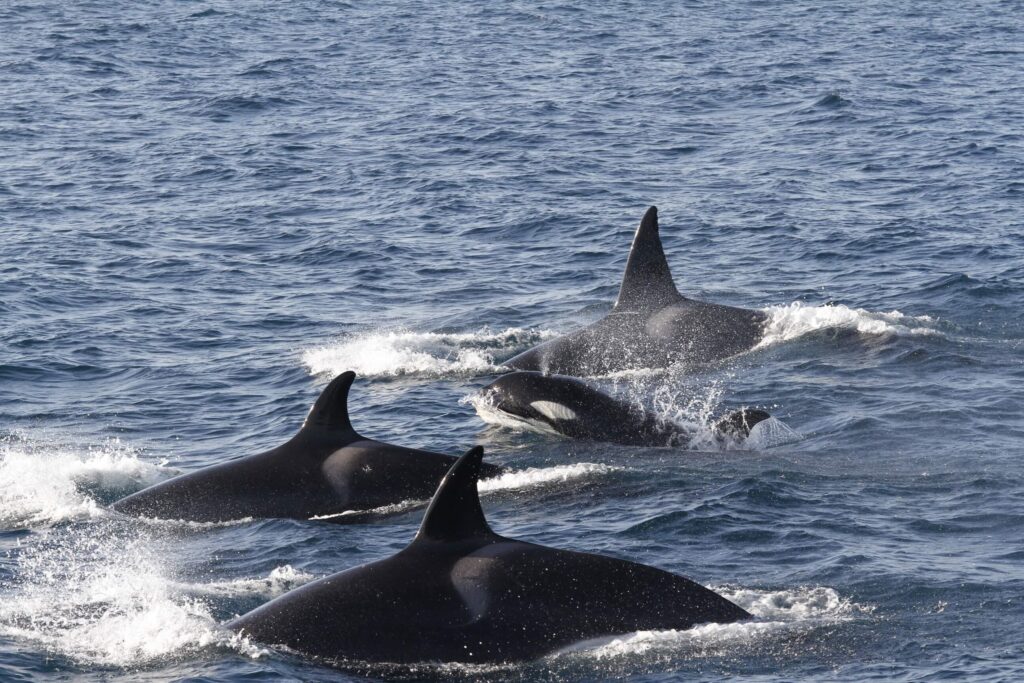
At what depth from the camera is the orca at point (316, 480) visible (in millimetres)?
21922

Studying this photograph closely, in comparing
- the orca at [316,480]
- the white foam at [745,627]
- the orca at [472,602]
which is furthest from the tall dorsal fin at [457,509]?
the orca at [316,480]

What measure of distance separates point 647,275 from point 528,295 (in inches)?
238

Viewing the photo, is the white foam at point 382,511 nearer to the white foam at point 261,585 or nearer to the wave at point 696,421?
the white foam at point 261,585

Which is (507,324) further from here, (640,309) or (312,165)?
(312,165)

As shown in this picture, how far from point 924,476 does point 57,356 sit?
58.8 feet

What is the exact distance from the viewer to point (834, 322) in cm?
3100

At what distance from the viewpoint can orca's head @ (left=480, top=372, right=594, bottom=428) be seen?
24844 mm

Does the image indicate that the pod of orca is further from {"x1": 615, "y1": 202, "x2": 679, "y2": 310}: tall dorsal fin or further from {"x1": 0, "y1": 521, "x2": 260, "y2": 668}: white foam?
{"x1": 0, "y1": 521, "x2": 260, "y2": 668}: white foam

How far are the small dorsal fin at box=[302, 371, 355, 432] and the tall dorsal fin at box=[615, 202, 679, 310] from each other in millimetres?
9246

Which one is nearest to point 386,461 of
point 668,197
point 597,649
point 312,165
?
point 597,649

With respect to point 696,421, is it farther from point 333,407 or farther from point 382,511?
point 333,407

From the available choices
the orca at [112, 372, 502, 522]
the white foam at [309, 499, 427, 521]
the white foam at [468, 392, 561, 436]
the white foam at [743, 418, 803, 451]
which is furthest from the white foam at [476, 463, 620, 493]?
the white foam at [743, 418, 803, 451]

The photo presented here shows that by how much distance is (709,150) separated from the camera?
48875mm

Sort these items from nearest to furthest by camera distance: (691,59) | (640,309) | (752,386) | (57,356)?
(752,386) < (640,309) < (57,356) < (691,59)
